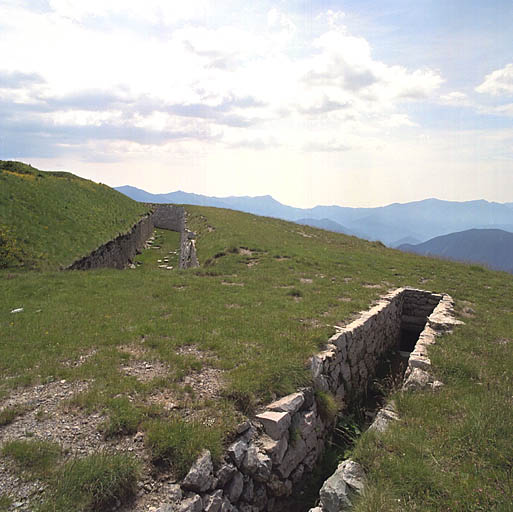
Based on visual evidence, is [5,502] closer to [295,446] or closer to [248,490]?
[248,490]

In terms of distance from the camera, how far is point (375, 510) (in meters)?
4.66

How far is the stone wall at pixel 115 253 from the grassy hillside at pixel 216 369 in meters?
3.47

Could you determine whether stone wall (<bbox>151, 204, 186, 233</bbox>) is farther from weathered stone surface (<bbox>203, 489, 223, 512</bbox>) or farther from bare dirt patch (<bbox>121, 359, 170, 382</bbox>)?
weathered stone surface (<bbox>203, 489, 223, 512</bbox>)

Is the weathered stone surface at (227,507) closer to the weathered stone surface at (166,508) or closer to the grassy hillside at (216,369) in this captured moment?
the grassy hillside at (216,369)

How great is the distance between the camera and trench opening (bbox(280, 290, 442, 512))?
7.09 m

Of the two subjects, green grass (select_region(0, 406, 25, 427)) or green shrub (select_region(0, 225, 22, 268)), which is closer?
green grass (select_region(0, 406, 25, 427))

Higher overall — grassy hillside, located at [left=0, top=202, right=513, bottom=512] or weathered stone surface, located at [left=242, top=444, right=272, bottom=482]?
grassy hillside, located at [left=0, top=202, right=513, bottom=512]

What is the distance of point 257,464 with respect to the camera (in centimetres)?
600

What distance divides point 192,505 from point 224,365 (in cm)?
320

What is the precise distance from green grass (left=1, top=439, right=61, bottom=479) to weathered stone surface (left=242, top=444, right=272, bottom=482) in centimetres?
290

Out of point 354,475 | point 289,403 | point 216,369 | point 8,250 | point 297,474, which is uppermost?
point 8,250

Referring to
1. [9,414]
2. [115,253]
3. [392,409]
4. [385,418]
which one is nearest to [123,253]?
[115,253]

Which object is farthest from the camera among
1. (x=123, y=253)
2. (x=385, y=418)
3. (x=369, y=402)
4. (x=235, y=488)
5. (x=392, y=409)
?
(x=123, y=253)

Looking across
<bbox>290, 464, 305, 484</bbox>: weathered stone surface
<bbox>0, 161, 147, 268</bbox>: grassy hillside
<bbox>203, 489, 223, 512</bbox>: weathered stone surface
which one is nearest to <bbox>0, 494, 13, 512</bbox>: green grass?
<bbox>203, 489, 223, 512</bbox>: weathered stone surface
